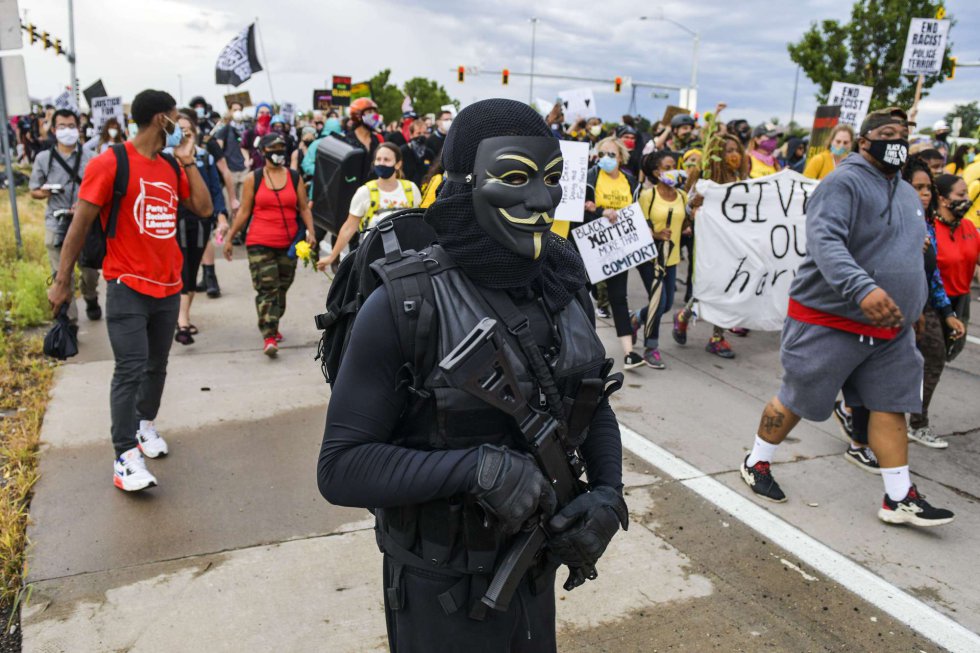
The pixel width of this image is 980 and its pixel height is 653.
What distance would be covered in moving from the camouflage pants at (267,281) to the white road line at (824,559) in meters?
3.46

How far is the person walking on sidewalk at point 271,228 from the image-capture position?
6.83 metres

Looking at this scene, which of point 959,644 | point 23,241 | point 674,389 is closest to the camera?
point 959,644

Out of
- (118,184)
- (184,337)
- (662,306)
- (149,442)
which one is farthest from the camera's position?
(184,337)

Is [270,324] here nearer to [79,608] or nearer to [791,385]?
[79,608]

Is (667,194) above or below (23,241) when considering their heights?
above

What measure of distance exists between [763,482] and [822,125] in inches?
293

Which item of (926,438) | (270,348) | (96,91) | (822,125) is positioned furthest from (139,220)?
(822,125)

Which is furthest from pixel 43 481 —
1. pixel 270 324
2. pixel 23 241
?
pixel 23 241

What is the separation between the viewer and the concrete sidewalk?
3.17 meters

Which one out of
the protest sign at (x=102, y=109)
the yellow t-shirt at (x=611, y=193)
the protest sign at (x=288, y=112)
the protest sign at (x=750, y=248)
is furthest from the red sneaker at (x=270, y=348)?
the protest sign at (x=288, y=112)

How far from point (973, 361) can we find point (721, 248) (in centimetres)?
276

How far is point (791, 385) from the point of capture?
4316 millimetres

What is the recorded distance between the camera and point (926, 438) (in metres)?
5.48

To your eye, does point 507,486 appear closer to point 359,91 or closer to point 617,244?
point 617,244
